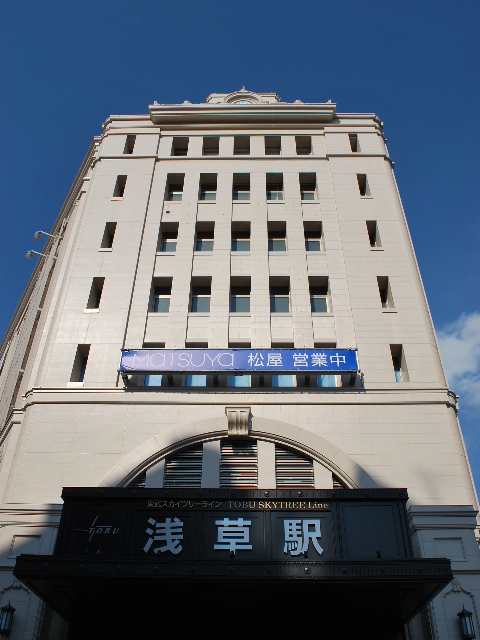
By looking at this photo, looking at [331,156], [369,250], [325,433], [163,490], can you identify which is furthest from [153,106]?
[163,490]

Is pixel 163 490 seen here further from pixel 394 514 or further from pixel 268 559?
pixel 394 514

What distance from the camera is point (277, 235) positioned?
29109 millimetres

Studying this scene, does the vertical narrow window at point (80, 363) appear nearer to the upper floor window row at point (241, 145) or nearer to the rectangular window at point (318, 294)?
the rectangular window at point (318, 294)

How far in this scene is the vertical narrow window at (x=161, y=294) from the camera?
25616mm

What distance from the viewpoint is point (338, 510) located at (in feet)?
51.6

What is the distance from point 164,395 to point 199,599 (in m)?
7.92

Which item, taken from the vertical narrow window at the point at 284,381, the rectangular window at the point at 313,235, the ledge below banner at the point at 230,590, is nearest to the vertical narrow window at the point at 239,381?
the vertical narrow window at the point at 284,381

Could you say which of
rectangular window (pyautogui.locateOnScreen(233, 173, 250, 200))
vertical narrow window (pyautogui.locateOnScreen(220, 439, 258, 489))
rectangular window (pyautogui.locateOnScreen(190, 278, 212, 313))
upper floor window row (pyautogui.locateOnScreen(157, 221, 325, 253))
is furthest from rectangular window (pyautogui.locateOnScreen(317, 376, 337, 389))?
rectangular window (pyautogui.locateOnScreen(233, 173, 250, 200))

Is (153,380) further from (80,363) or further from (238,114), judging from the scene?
(238,114)

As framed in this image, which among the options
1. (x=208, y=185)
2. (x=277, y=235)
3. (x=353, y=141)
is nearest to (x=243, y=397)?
(x=277, y=235)

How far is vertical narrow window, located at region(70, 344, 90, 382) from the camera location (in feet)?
75.5

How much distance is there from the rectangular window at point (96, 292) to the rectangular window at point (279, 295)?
7.44 m

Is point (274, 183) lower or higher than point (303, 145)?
lower

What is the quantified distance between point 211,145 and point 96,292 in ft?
42.3
